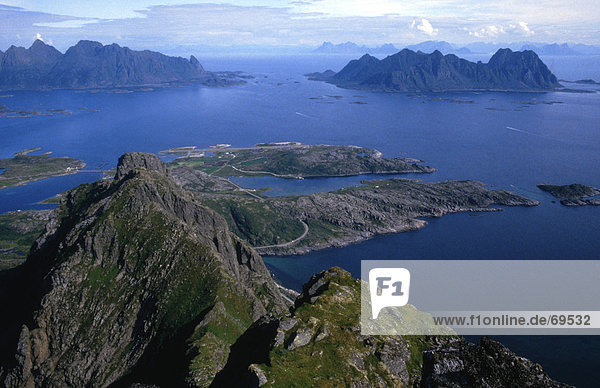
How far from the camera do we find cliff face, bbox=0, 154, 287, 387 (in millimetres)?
78875

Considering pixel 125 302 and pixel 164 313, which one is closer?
pixel 164 313

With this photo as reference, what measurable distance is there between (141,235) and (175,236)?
8725mm

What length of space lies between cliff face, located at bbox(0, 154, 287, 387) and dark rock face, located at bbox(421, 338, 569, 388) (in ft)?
157

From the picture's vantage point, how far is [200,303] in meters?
84.6

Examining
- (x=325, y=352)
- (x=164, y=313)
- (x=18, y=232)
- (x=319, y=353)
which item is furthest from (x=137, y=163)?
(x=325, y=352)

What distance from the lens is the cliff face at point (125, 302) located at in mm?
78875

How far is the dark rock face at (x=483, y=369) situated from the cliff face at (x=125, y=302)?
157ft

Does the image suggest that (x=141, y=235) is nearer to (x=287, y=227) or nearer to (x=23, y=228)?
(x=287, y=227)

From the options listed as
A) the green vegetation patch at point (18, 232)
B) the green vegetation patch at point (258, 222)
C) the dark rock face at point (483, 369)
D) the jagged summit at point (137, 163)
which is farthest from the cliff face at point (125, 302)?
the green vegetation patch at point (258, 222)

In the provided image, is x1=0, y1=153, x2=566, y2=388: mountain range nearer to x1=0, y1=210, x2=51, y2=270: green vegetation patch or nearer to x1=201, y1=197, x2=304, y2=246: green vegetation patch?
x1=0, y1=210, x2=51, y2=270: green vegetation patch

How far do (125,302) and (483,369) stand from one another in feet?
274

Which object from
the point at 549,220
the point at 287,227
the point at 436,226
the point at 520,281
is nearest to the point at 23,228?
the point at 287,227

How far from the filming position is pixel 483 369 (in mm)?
23500

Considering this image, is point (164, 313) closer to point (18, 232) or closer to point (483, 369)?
point (483, 369)
